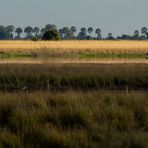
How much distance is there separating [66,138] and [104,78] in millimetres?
10923

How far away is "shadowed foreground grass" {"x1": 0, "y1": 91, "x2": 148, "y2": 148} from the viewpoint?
960 cm

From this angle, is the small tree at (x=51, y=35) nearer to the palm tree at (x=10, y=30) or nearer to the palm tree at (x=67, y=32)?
the palm tree at (x=67, y=32)

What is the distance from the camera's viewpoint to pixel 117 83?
20453 mm

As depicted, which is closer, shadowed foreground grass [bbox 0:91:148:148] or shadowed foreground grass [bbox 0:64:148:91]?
shadowed foreground grass [bbox 0:91:148:148]

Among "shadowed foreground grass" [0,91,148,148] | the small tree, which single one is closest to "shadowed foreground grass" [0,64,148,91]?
"shadowed foreground grass" [0,91,148,148]

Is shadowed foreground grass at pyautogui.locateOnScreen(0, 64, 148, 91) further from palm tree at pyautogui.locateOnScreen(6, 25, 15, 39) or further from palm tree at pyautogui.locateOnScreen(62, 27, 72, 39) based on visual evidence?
palm tree at pyautogui.locateOnScreen(6, 25, 15, 39)

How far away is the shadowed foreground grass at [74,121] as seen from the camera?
9.60 metres

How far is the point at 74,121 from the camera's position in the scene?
36.0ft

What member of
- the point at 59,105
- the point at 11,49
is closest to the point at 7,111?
the point at 59,105

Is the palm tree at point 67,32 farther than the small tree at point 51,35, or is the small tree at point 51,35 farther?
the palm tree at point 67,32

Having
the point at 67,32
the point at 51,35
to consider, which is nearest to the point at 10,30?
the point at 67,32

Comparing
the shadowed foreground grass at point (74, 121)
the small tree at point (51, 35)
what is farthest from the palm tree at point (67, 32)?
the shadowed foreground grass at point (74, 121)

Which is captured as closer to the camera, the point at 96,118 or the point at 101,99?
the point at 96,118

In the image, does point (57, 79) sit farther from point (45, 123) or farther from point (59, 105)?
point (45, 123)
